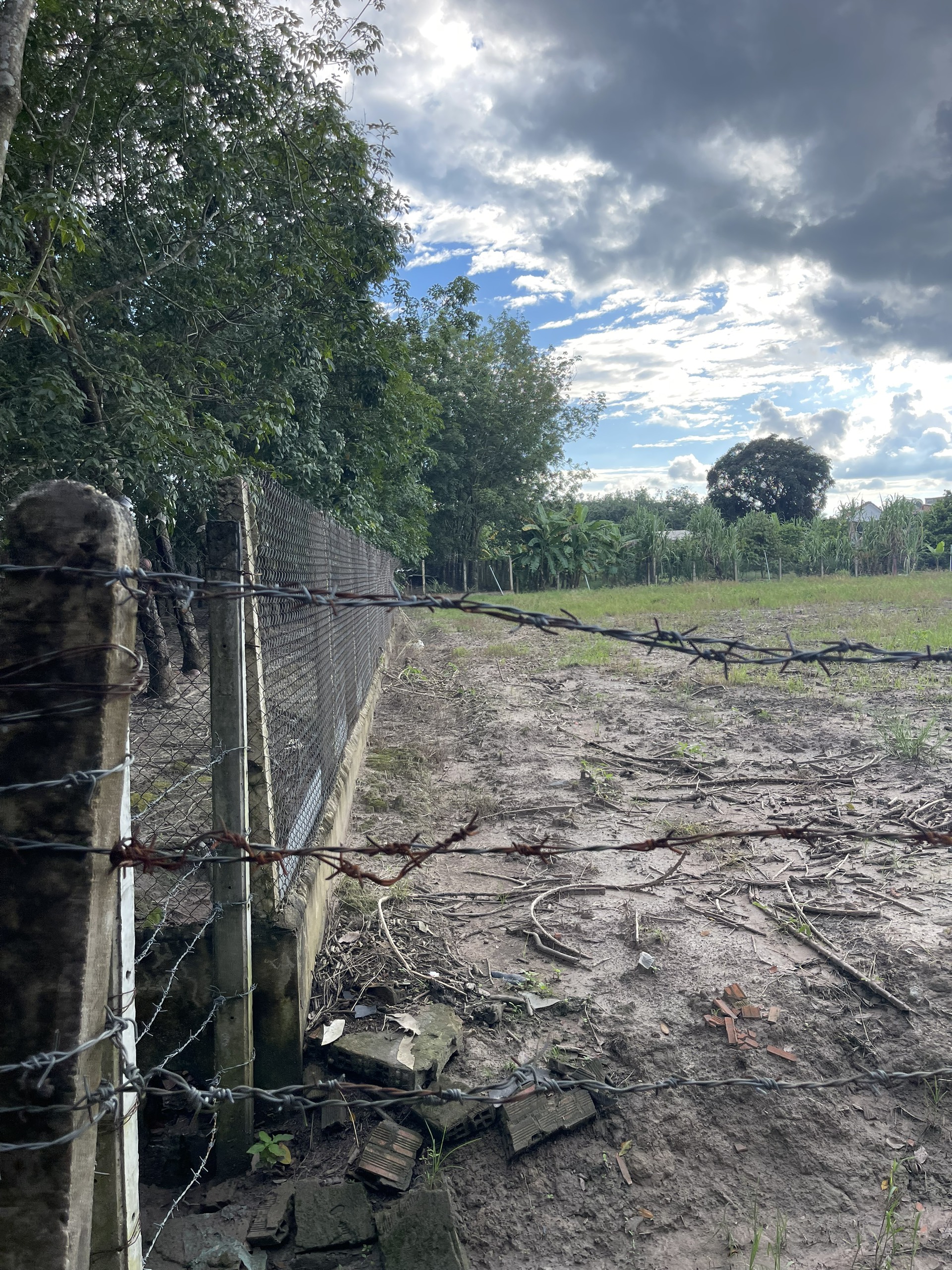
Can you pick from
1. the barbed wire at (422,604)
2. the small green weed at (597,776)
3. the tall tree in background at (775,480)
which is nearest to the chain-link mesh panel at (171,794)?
the barbed wire at (422,604)

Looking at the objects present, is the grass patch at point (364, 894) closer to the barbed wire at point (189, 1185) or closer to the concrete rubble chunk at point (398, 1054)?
the concrete rubble chunk at point (398, 1054)

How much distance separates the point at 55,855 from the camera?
1.33 m

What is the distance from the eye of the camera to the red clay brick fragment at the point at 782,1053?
279cm

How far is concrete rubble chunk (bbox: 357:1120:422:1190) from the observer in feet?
7.51

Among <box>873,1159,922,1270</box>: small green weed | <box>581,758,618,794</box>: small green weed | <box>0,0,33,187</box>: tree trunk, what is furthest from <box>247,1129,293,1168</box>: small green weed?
<box>0,0,33,187</box>: tree trunk

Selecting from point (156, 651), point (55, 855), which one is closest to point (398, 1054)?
point (55, 855)

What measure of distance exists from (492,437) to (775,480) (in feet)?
108

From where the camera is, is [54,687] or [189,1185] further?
[189,1185]

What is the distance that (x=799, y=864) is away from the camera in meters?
4.51

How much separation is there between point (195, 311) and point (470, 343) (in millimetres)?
30582

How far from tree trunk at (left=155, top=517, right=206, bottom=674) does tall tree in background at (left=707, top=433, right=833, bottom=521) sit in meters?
55.1

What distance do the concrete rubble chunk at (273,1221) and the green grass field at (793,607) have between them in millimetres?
8500

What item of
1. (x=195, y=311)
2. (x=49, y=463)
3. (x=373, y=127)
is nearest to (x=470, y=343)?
(x=373, y=127)

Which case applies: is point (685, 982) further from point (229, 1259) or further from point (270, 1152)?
point (229, 1259)
